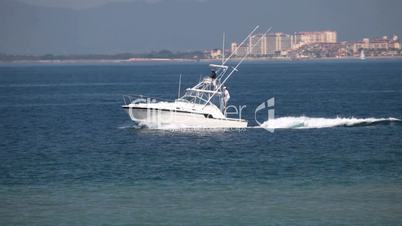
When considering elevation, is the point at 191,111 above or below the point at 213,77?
below

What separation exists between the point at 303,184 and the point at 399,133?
20505mm

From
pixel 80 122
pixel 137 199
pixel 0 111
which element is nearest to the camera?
pixel 137 199

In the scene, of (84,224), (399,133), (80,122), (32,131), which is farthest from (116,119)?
(84,224)

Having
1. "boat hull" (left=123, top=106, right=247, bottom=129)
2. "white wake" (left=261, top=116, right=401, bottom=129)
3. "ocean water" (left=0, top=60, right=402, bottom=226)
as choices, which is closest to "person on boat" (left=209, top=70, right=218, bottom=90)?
"boat hull" (left=123, top=106, right=247, bottom=129)

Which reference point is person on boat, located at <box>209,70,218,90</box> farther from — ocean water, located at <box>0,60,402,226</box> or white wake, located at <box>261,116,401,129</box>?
white wake, located at <box>261,116,401,129</box>

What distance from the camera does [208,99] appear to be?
191 ft

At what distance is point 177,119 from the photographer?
191 feet

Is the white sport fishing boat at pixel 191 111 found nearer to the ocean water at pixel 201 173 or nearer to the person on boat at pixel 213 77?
the person on boat at pixel 213 77

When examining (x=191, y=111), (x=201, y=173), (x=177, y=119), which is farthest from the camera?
(x=177, y=119)

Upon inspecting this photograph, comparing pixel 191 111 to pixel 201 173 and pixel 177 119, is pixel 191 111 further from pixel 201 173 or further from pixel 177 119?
pixel 201 173

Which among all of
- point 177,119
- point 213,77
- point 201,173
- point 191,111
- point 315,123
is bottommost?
point 201,173

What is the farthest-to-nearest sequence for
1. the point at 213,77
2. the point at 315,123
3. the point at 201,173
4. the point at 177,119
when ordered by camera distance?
the point at 315,123 → the point at 213,77 → the point at 177,119 → the point at 201,173

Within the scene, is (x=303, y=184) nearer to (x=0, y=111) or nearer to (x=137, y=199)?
(x=137, y=199)

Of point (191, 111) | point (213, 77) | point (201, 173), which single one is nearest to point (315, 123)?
point (213, 77)
